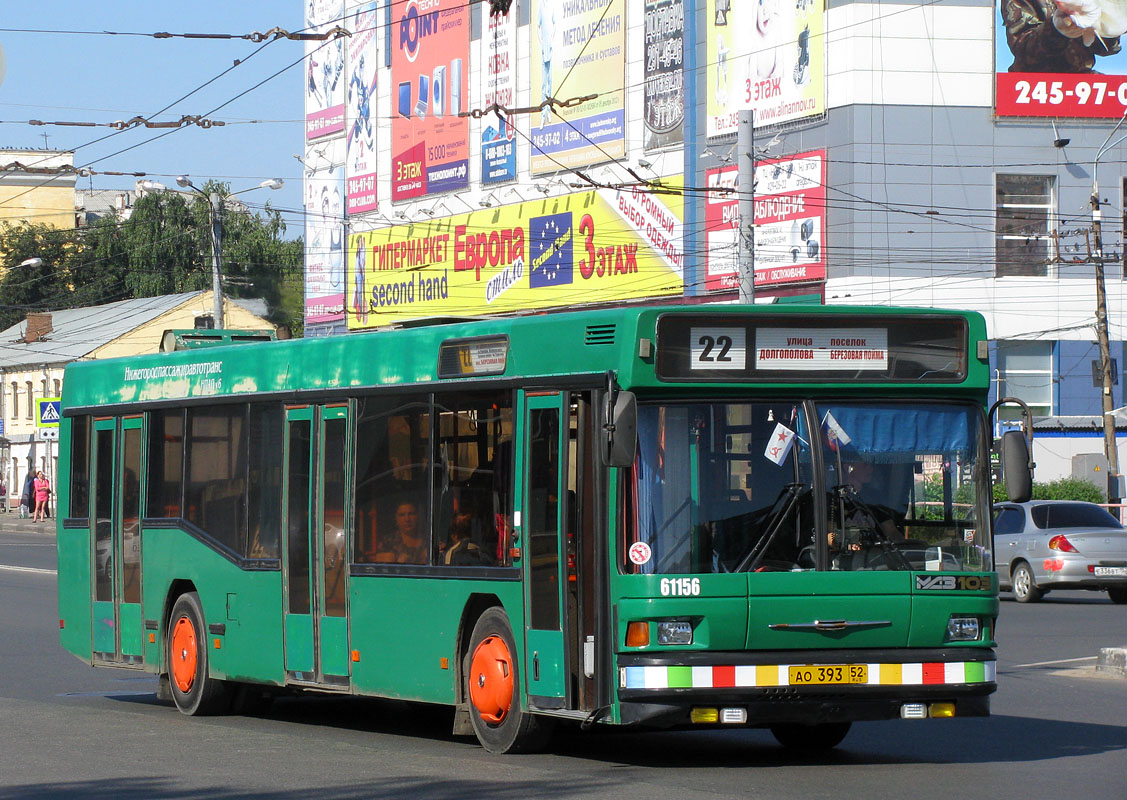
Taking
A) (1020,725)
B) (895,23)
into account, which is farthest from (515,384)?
(895,23)

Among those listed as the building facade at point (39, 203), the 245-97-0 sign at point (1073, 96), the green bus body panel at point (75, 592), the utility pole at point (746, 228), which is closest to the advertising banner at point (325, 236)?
the 245-97-0 sign at point (1073, 96)

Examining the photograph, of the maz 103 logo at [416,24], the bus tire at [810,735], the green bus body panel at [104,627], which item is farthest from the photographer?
the maz 103 logo at [416,24]

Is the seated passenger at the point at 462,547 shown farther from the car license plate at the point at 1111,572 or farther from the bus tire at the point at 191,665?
the car license plate at the point at 1111,572

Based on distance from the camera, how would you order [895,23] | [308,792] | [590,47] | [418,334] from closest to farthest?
[308,792] → [418,334] → [895,23] → [590,47]

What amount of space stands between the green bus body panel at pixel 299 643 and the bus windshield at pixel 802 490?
3.49 m

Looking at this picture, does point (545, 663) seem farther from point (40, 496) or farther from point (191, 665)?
point (40, 496)

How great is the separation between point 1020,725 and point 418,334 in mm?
4669

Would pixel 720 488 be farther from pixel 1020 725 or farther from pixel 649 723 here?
pixel 1020 725

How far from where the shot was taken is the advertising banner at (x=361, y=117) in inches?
2916

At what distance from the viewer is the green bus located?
9.62 metres

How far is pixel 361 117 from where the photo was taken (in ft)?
246

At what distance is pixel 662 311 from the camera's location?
9.84m

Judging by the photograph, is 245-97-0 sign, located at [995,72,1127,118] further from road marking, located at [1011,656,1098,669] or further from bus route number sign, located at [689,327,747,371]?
bus route number sign, located at [689,327,747,371]

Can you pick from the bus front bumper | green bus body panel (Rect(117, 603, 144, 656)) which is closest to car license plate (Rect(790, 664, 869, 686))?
the bus front bumper
